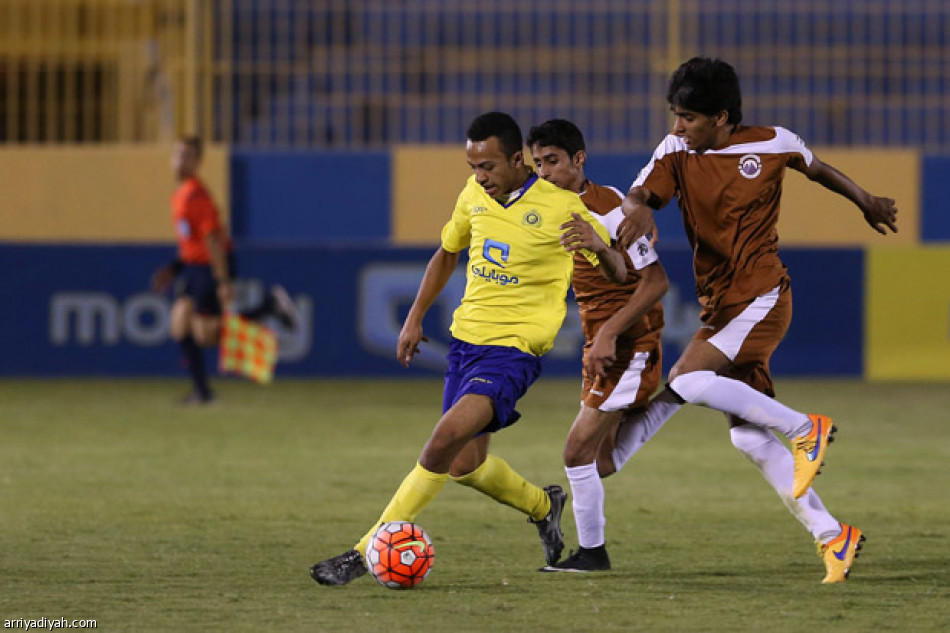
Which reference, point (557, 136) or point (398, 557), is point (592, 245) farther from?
point (398, 557)

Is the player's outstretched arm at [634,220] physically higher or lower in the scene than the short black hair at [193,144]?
higher

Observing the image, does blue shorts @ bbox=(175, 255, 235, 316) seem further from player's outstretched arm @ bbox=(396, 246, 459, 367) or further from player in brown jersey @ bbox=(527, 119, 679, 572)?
player's outstretched arm @ bbox=(396, 246, 459, 367)

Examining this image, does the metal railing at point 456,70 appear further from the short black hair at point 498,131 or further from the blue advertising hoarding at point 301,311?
the short black hair at point 498,131

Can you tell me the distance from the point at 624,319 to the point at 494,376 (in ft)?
1.59

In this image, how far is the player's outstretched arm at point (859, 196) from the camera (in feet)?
19.0

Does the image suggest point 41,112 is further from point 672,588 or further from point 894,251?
point 672,588

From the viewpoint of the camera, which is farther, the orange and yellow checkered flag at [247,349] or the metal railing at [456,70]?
the metal railing at [456,70]

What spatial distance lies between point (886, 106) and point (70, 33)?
799cm

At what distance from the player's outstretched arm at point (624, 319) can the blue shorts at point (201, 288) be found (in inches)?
271

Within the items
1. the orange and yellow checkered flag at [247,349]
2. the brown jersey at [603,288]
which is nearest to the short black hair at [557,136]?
the brown jersey at [603,288]

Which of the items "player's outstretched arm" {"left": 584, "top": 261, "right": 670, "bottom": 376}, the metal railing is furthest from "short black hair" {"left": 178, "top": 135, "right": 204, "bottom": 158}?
"player's outstretched arm" {"left": 584, "top": 261, "right": 670, "bottom": 376}

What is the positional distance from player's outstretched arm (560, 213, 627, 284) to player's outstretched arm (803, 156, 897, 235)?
0.78 meters

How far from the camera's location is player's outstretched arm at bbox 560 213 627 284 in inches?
214

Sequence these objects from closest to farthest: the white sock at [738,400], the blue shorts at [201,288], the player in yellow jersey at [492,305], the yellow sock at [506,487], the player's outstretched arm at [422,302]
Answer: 1. the player in yellow jersey at [492,305]
2. the white sock at [738,400]
3. the player's outstretched arm at [422,302]
4. the yellow sock at [506,487]
5. the blue shorts at [201,288]
